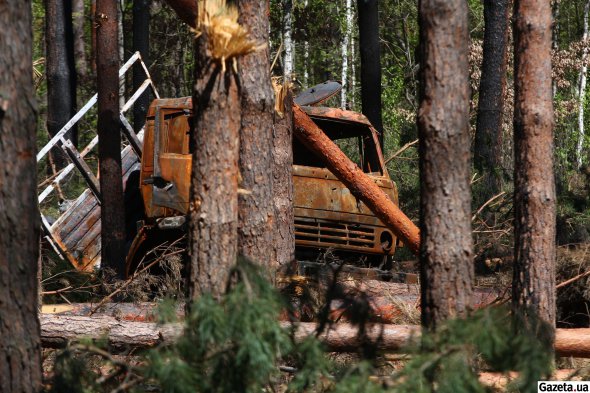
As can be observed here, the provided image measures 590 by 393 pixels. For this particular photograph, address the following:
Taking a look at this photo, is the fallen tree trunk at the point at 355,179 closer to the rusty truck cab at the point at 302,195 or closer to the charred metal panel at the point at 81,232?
the rusty truck cab at the point at 302,195

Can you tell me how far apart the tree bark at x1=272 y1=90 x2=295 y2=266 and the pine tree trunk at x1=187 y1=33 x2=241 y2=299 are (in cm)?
281

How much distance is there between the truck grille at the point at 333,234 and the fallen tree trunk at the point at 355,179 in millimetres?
959

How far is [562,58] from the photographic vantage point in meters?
30.8

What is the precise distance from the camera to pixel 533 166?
754 cm

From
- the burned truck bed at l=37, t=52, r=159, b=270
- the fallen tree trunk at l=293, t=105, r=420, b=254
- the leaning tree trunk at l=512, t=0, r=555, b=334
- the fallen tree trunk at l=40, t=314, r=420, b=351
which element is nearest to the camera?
the fallen tree trunk at l=40, t=314, r=420, b=351

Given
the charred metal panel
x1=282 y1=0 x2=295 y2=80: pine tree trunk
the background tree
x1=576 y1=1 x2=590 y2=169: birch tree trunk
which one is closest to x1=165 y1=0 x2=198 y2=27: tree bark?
the background tree

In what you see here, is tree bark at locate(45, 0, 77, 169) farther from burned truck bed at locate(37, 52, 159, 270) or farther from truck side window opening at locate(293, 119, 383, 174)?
truck side window opening at locate(293, 119, 383, 174)

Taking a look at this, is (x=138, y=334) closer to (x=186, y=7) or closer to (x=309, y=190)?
(x=186, y=7)

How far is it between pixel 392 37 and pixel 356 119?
25.2 meters

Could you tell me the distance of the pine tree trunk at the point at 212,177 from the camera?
18.8 ft

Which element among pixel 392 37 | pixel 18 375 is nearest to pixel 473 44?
pixel 392 37

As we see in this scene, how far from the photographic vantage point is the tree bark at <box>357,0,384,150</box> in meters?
15.4

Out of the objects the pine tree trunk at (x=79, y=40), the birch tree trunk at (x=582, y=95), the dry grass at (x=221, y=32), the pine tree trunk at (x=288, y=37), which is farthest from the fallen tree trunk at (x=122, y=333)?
the birch tree trunk at (x=582, y=95)

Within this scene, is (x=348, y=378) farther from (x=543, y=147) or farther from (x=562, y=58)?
(x=562, y=58)
